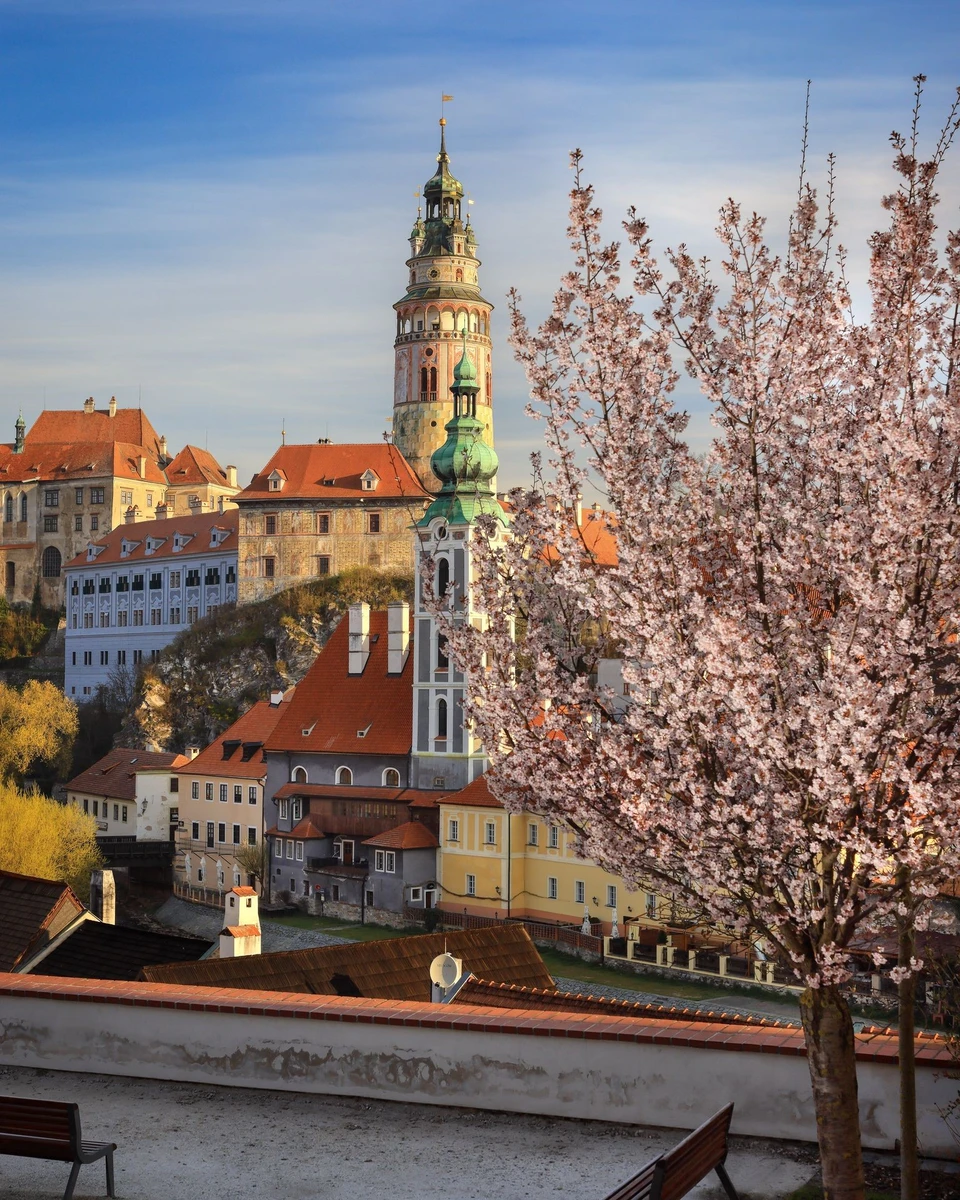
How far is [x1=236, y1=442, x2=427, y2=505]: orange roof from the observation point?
83.6 meters

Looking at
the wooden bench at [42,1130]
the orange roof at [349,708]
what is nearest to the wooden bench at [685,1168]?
the wooden bench at [42,1130]

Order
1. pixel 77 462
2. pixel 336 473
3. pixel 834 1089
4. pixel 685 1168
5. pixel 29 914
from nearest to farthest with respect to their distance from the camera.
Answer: pixel 685 1168, pixel 834 1089, pixel 29 914, pixel 336 473, pixel 77 462

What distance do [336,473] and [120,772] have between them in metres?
21.5

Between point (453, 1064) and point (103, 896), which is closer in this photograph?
point (453, 1064)

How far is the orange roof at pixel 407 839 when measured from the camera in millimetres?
55125

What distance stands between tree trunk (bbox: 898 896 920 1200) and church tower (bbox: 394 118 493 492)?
3104 inches

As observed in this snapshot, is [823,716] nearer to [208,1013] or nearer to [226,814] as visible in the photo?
[208,1013]

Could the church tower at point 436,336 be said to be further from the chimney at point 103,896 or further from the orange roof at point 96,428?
the chimney at point 103,896

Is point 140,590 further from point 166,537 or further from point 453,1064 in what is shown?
point 453,1064

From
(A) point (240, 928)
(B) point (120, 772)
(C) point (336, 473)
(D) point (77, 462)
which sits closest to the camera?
(A) point (240, 928)

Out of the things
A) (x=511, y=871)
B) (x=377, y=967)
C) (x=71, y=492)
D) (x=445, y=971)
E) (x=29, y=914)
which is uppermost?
(x=71, y=492)

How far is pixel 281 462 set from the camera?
8675 cm

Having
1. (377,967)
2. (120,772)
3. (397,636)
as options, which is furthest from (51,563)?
(377,967)

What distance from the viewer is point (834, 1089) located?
810cm
